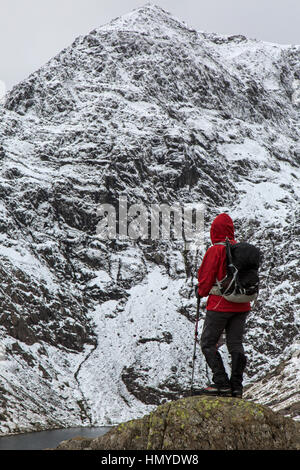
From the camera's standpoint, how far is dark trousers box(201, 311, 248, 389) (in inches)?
447

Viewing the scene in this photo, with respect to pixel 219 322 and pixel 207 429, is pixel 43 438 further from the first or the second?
pixel 207 429

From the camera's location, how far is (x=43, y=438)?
109m

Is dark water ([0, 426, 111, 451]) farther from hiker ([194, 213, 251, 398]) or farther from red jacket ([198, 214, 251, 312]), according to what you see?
red jacket ([198, 214, 251, 312])

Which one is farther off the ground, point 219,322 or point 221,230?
point 221,230

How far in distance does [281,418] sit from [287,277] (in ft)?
608

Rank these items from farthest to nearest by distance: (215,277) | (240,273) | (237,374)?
(215,277) < (237,374) < (240,273)

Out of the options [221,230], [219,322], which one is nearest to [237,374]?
[219,322]

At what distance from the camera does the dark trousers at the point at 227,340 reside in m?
11.3

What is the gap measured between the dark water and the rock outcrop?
88.9 m

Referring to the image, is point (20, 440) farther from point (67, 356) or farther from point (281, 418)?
point (281, 418)

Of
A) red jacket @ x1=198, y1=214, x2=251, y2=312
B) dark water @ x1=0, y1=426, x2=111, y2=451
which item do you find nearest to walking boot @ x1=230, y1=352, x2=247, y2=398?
red jacket @ x1=198, y1=214, x2=251, y2=312

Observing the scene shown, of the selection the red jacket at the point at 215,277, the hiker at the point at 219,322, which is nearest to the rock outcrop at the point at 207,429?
the hiker at the point at 219,322

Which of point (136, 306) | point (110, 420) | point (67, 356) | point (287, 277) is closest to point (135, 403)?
point (110, 420)

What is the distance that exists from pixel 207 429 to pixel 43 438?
110 meters
